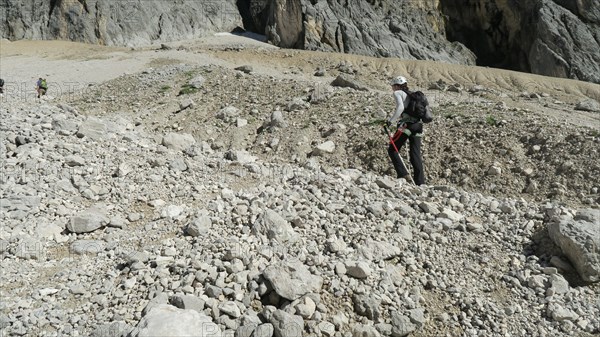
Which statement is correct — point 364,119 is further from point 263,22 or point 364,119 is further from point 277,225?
point 263,22

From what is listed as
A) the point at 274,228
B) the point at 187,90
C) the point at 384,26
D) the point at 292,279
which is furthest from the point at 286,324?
the point at 384,26

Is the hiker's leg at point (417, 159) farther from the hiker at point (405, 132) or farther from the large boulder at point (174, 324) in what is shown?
the large boulder at point (174, 324)

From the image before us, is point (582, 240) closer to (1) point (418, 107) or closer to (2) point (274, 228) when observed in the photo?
(1) point (418, 107)

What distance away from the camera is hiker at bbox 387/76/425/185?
8.10 m

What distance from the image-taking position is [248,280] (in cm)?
495

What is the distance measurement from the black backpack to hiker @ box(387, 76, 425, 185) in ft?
0.23

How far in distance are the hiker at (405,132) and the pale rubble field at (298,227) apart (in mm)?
525

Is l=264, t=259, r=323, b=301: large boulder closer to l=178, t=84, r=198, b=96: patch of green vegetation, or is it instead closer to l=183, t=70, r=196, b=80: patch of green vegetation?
l=178, t=84, r=198, b=96: patch of green vegetation

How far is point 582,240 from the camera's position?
5293 millimetres

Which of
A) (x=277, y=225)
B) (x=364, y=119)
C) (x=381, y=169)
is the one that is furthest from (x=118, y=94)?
(x=277, y=225)

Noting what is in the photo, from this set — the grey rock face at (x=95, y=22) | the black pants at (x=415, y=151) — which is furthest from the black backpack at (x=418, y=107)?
the grey rock face at (x=95, y=22)

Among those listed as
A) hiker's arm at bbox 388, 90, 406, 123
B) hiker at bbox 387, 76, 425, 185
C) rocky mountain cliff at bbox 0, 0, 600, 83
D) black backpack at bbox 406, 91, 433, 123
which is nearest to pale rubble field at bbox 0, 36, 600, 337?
hiker at bbox 387, 76, 425, 185

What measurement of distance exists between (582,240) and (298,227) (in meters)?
3.52

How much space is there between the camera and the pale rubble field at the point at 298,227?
4.73 m
